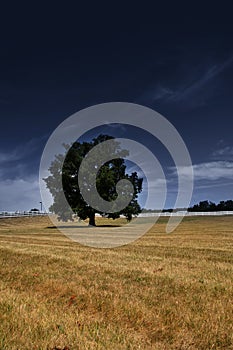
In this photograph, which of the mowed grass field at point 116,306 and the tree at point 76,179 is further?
the tree at point 76,179

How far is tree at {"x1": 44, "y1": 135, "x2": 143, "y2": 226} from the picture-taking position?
46.4 m

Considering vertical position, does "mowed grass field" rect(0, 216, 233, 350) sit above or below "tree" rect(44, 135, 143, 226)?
below

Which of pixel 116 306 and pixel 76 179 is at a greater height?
pixel 76 179

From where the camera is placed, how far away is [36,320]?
4.86 metres

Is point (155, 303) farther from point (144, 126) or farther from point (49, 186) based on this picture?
point (49, 186)

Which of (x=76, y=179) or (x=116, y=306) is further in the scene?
(x=76, y=179)

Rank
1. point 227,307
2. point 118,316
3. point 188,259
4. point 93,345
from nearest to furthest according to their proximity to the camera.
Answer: point 93,345, point 118,316, point 227,307, point 188,259

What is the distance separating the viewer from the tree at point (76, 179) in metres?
46.4

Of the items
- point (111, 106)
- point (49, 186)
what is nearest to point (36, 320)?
point (111, 106)

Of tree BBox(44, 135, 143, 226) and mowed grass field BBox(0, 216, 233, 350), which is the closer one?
mowed grass field BBox(0, 216, 233, 350)

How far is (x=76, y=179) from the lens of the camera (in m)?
46.6

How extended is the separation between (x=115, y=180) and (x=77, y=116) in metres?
21.0

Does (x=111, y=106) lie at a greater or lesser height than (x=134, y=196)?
greater

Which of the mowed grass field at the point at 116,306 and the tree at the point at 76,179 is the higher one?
the tree at the point at 76,179
